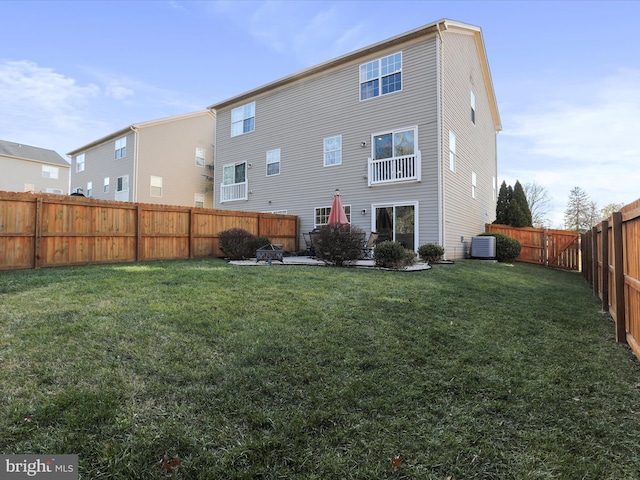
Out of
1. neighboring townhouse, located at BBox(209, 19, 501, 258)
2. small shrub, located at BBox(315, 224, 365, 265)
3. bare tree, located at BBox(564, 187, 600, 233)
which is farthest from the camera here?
bare tree, located at BBox(564, 187, 600, 233)

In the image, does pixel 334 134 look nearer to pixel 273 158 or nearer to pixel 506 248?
pixel 273 158

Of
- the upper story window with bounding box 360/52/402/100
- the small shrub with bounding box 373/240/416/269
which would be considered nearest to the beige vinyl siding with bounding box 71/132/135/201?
the upper story window with bounding box 360/52/402/100

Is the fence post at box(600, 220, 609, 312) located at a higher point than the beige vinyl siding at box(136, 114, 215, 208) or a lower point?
lower

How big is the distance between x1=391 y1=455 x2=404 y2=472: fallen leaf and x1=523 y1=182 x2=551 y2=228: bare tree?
37.1 metres

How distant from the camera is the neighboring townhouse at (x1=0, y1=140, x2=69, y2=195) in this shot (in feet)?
90.6

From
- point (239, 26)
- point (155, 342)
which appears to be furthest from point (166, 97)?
point (155, 342)

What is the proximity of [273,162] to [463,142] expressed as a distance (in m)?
8.08

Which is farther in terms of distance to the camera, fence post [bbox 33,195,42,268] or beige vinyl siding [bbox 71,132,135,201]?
beige vinyl siding [bbox 71,132,135,201]

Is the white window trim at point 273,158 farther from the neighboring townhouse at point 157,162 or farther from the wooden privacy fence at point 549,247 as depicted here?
the wooden privacy fence at point 549,247

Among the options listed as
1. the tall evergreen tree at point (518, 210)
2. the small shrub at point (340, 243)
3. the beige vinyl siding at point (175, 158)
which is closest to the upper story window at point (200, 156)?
the beige vinyl siding at point (175, 158)

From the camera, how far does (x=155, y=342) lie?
10.1ft

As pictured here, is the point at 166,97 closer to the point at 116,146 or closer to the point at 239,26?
the point at 116,146

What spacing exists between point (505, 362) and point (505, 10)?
482 inches

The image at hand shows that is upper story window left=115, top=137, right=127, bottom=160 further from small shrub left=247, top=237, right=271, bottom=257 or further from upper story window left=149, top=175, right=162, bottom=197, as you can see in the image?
small shrub left=247, top=237, right=271, bottom=257
